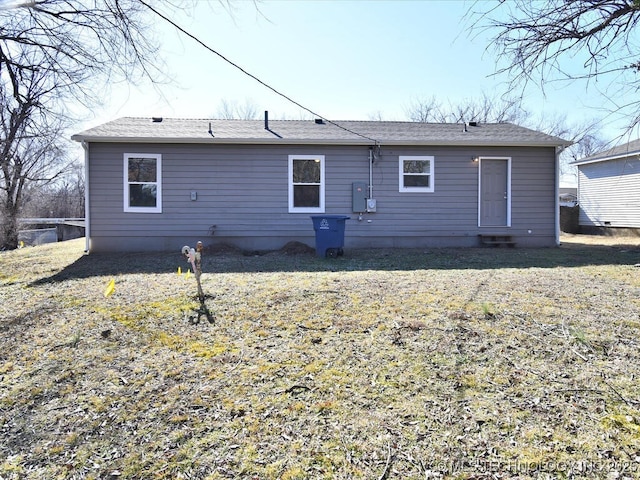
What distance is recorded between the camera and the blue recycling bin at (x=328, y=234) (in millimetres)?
8281

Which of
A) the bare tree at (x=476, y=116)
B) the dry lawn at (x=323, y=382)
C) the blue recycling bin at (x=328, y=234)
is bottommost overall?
the dry lawn at (x=323, y=382)

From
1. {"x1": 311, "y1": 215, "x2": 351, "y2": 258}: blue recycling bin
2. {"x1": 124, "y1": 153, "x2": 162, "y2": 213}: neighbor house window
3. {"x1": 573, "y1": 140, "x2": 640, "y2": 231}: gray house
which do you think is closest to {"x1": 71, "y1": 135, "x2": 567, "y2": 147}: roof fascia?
{"x1": 124, "y1": 153, "x2": 162, "y2": 213}: neighbor house window

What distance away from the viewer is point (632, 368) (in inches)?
117

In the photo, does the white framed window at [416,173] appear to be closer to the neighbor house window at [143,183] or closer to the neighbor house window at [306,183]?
the neighbor house window at [306,183]

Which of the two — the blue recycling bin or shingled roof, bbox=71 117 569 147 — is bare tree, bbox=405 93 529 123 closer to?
shingled roof, bbox=71 117 569 147

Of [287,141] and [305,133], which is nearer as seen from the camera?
[287,141]

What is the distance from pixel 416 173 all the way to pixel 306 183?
279 cm

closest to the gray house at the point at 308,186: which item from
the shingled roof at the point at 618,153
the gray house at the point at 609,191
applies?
the shingled roof at the point at 618,153

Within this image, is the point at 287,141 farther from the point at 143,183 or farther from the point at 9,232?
the point at 9,232

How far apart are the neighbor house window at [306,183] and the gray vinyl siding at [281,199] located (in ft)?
0.47

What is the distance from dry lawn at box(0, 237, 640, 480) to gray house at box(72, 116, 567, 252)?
4425mm

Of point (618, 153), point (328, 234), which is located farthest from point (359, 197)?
point (618, 153)

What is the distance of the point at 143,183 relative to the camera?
31.2ft

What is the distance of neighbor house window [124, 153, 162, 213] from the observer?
31.1 feet
